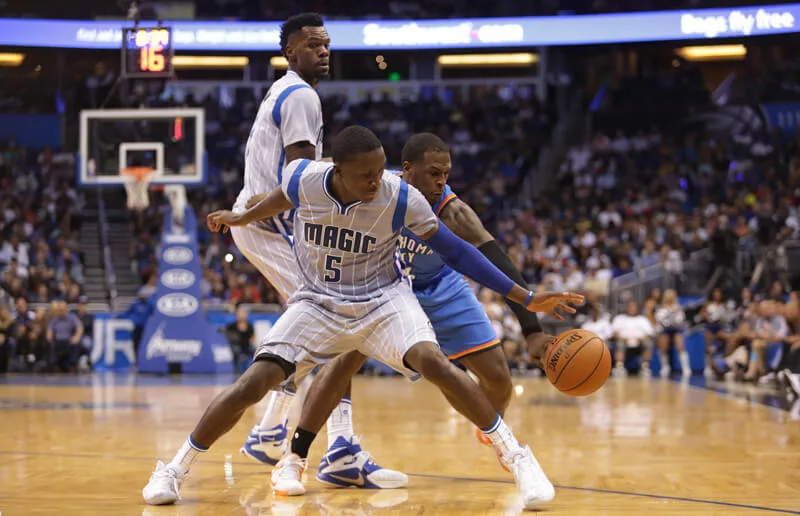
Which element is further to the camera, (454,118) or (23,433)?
(454,118)

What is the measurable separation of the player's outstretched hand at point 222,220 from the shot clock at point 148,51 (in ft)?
32.1

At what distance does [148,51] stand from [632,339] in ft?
25.9

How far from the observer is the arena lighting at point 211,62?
26.1m

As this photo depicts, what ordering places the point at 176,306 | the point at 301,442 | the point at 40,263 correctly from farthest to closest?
the point at 40,263 → the point at 176,306 → the point at 301,442

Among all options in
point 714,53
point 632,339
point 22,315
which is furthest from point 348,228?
point 714,53

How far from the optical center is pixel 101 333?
15.6 m

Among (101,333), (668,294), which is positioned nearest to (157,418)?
(101,333)

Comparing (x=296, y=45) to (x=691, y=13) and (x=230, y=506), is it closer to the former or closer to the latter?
(x=230, y=506)

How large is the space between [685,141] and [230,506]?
68.9ft

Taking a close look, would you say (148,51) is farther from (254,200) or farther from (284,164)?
(254,200)

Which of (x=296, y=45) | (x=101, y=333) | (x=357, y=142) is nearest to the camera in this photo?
(x=357, y=142)

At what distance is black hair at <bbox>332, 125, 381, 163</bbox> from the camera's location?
4457mm

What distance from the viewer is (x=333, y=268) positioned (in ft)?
15.5

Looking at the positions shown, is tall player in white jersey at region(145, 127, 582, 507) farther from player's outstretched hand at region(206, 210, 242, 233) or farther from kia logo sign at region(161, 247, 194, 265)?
kia logo sign at region(161, 247, 194, 265)
